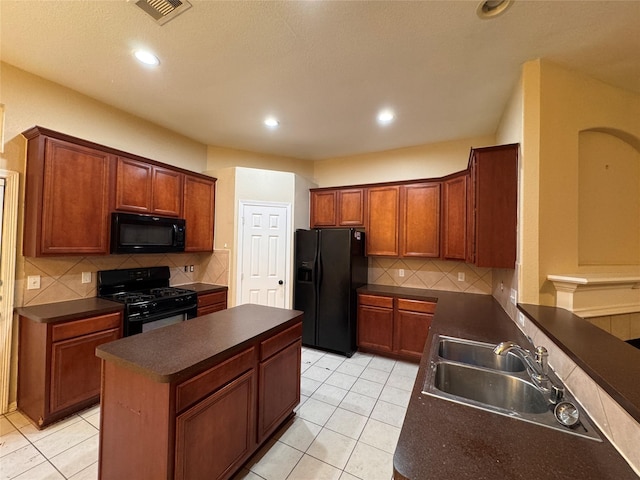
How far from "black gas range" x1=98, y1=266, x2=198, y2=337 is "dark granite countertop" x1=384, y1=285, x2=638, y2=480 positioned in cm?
255

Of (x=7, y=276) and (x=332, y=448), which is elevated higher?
(x=7, y=276)

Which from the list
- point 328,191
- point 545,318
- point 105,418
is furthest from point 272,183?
point 545,318

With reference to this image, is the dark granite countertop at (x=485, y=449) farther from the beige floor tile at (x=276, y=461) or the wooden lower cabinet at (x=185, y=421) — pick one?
the beige floor tile at (x=276, y=461)

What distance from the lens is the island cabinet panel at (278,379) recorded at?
1.82 meters

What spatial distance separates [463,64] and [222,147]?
10.7 feet

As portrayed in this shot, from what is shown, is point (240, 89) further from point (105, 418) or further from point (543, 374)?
point (543, 374)

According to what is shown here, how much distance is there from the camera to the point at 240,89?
97.2 inches

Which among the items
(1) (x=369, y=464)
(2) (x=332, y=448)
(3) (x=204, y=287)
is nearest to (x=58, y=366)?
(3) (x=204, y=287)

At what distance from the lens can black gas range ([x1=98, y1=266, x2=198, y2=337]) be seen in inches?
99.6

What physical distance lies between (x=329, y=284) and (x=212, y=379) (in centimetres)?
227

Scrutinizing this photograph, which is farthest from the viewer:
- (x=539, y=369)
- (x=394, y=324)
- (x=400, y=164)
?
(x=400, y=164)

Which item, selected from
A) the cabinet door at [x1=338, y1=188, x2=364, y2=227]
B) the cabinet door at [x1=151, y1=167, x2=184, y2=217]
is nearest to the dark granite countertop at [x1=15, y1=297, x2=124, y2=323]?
the cabinet door at [x1=151, y1=167, x2=184, y2=217]

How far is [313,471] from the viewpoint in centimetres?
172

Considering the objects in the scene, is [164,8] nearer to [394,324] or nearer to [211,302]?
[211,302]
